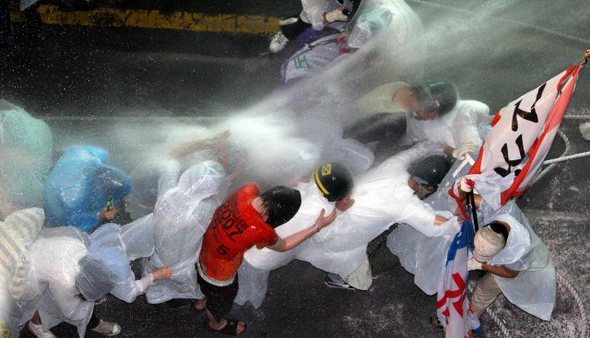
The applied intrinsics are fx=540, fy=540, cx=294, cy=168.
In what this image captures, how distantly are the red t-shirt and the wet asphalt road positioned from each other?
0.91 meters

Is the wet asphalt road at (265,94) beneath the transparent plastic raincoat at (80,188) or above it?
beneath

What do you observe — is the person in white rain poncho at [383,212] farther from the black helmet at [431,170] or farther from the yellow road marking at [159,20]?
the yellow road marking at [159,20]

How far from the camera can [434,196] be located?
12.8ft

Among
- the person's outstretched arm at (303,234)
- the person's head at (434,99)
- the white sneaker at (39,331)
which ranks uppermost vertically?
the person's head at (434,99)

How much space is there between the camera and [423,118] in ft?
13.7

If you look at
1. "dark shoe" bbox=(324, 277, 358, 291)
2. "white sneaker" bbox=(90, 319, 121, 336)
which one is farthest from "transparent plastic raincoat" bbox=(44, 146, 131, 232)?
"dark shoe" bbox=(324, 277, 358, 291)

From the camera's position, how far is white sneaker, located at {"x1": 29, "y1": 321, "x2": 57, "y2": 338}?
11.9ft

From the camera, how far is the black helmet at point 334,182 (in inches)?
132

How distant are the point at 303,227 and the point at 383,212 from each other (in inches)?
21.3

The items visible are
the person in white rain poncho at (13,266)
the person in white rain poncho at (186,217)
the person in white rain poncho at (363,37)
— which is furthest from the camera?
the person in white rain poncho at (363,37)

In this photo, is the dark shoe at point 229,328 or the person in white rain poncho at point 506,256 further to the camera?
the dark shoe at point 229,328

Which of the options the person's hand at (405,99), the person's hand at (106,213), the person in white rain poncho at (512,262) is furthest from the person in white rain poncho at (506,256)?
the person's hand at (106,213)

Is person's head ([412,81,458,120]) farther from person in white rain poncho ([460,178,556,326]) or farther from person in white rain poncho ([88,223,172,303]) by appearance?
person in white rain poncho ([88,223,172,303])

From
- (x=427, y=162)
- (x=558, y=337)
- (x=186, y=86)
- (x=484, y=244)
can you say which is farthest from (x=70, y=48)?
(x=558, y=337)
